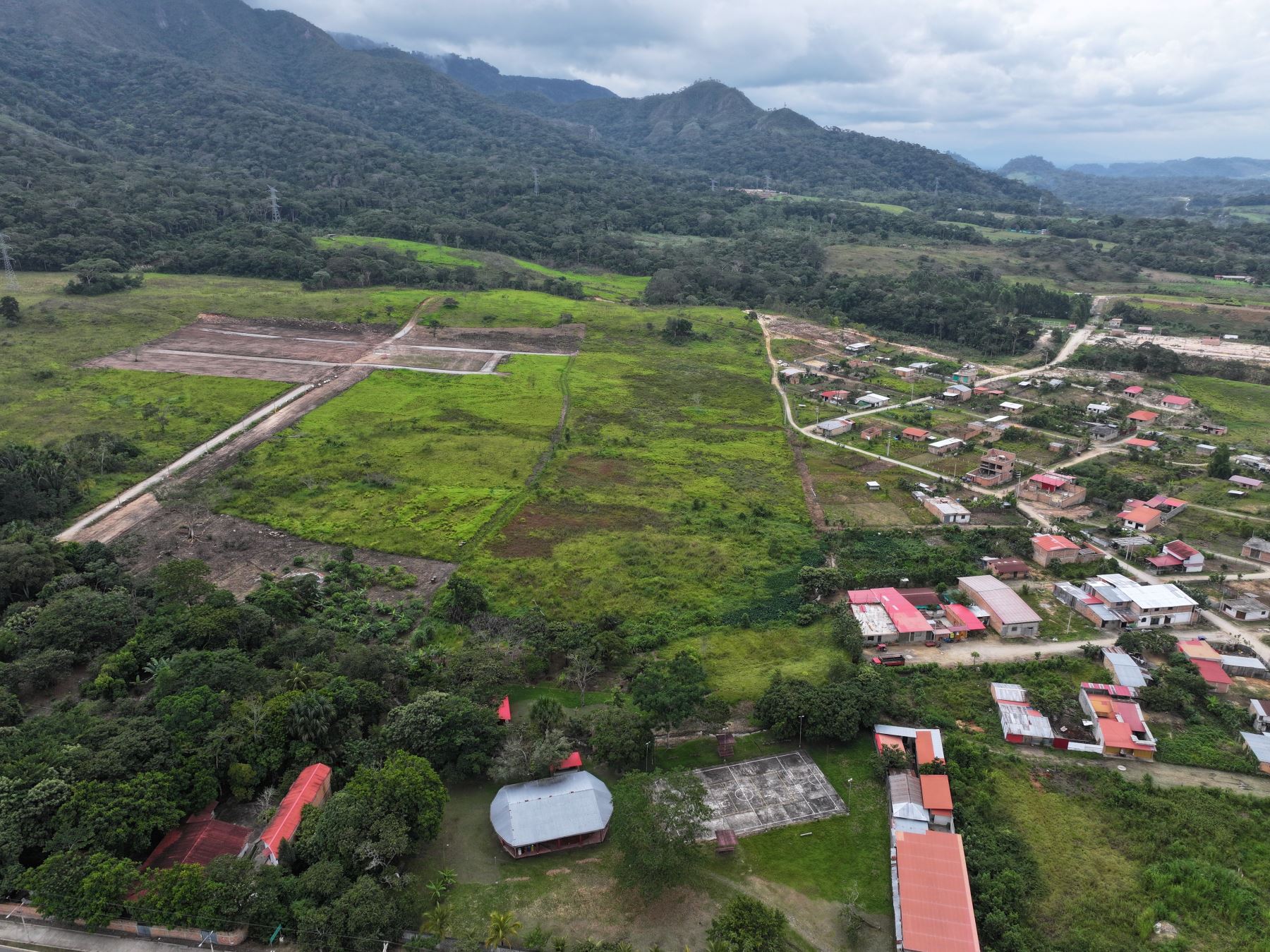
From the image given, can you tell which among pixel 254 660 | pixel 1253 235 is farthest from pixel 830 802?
pixel 1253 235

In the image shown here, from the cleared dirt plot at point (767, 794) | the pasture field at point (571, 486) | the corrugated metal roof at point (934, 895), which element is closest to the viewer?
the corrugated metal roof at point (934, 895)

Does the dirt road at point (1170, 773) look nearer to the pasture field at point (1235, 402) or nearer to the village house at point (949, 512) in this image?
the village house at point (949, 512)

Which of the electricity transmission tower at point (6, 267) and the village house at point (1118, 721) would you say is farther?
the electricity transmission tower at point (6, 267)

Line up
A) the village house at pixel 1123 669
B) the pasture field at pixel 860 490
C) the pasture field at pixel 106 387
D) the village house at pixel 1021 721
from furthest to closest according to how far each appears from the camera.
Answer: the pasture field at pixel 106 387
the pasture field at pixel 860 490
the village house at pixel 1123 669
the village house at pixel 1021 721

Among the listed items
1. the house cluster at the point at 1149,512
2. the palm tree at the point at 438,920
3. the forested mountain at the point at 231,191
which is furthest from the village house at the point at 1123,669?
the forested mountain at the point at 231,191

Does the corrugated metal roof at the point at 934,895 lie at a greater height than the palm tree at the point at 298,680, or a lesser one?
lesser

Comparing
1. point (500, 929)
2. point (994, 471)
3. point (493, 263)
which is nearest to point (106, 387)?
point (500, 929)

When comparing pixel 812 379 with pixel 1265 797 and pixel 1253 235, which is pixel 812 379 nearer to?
pixel 1265 797
